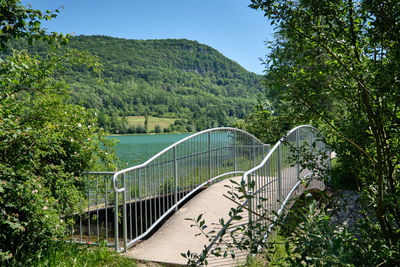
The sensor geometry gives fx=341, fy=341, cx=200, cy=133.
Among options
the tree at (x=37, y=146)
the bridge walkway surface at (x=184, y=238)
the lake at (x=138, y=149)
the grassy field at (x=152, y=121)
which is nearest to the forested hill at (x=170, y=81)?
the grassy field at (x=152, y=121)

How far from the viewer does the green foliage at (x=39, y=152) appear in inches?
152

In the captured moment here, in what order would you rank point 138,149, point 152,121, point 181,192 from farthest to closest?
point 152,121, point 138,149, point 181,192

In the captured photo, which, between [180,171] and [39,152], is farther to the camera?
[180,171]

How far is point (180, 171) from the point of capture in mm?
6801

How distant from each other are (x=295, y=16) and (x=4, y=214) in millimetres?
3606

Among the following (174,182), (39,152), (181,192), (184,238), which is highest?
(39,152)

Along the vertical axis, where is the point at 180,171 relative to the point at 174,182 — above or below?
above

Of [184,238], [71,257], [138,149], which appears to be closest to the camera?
[71,257]

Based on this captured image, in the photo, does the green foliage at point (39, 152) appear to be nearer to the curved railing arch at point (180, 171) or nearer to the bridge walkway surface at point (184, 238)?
the curved railing arch at point (180, 171)

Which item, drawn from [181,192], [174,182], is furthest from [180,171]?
[181,192]

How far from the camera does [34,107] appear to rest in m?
5.07

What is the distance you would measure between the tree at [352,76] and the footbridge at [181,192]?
0.52 m

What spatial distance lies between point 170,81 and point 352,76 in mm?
132627

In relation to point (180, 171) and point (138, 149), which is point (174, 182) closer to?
point (180, 171)
